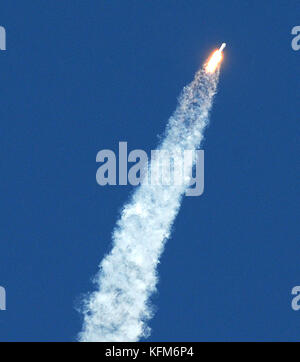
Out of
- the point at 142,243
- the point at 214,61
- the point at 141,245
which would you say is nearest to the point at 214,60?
the point at 214,61

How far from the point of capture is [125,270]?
168 ft

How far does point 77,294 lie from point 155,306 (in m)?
6.04

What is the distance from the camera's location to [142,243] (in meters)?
51.5

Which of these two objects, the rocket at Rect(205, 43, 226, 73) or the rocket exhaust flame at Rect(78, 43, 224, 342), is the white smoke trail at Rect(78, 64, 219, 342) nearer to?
the rocket exhaust flame at Rect(78, 43, 224, 342)

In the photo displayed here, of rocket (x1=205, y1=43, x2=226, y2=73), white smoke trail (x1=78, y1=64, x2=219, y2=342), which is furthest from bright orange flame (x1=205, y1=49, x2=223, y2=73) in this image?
white smoke trail (x1=78, y1=64, x2=219, y2=342)

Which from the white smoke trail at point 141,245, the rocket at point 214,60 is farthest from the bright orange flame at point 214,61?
the white smoke trail at point 141,245

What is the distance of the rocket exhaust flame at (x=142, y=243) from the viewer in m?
50.3

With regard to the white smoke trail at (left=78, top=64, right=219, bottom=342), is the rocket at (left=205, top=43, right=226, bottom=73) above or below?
above

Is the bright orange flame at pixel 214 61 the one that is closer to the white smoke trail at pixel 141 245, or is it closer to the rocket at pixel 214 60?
the rocket at pixel 214 60

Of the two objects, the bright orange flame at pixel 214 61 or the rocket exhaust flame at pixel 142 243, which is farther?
the bright orange flame at pixel 214 61

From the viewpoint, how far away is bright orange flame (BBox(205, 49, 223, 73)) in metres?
52.8

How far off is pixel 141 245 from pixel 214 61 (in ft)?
51.9
